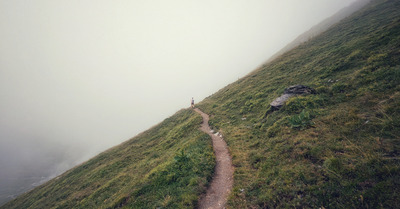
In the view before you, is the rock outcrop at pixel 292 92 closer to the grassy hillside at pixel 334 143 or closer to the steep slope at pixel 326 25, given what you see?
the grassy hillside at pixel 334 143

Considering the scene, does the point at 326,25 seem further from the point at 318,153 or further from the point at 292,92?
the point at 318,153

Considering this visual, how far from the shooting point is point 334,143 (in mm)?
7203

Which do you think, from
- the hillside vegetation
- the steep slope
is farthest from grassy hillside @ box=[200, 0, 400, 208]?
the steep slope

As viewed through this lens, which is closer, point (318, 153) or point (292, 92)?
point (318, 153)

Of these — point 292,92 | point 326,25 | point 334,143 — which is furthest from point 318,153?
point 326,25

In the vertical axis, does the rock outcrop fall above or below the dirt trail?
above

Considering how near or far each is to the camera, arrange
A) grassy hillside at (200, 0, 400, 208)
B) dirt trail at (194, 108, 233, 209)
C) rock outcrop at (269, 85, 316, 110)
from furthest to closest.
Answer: rock outcrop at (269, 85, 316, 110), dirt trail at (194, 108, 233, 209), grassy hillside at (200, 0, 400, 208)

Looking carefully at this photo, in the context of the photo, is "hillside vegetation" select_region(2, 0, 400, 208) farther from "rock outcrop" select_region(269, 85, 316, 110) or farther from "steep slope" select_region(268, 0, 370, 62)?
"steep slope" select_region(268, 0, 370, 62)

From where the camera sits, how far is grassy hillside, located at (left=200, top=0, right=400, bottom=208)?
4.97 meters

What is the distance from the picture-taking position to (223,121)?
714 inches

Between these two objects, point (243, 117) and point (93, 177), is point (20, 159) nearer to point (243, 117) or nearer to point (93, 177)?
point (93, 177)

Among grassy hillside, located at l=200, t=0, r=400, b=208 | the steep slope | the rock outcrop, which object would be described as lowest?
grassy hillside, located at l=200, t=0, r=400, b=208

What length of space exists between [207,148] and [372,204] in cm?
916

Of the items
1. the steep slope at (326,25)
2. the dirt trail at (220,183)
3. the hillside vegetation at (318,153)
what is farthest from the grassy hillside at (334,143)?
the steep slope at (326,25)
